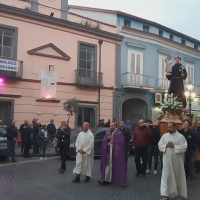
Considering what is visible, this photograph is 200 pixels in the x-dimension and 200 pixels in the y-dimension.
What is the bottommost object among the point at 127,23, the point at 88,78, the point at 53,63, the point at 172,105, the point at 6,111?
the point at 6,111

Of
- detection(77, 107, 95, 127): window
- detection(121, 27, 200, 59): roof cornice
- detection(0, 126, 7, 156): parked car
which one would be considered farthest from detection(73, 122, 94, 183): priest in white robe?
detection(121, 27, 200, 59): roof cornice

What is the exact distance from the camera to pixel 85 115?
22.8 meters

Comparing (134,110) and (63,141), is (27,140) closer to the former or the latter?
(63,141)

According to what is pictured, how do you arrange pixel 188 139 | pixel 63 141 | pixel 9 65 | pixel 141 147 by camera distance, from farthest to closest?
pixel 9 65
pixel 63 141
pixel 141 147
pixel 188 139

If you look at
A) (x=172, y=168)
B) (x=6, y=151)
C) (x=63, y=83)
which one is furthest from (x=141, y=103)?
(x=172, y=168)

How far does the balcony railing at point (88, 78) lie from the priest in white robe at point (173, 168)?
14332 mm

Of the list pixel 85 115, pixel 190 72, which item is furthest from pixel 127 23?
pixel 190 72

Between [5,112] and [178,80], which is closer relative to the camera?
[178,80]

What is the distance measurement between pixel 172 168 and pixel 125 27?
1836cm

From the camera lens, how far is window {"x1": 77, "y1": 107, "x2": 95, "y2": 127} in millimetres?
22391

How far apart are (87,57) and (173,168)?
640 inches

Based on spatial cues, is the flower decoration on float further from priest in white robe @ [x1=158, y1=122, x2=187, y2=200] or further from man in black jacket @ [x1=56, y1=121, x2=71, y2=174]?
priest in white robe @ [x1=158, y1=122, x2=187, y2=200]

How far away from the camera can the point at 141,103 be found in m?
26.7

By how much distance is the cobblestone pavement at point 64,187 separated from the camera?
309 inches
